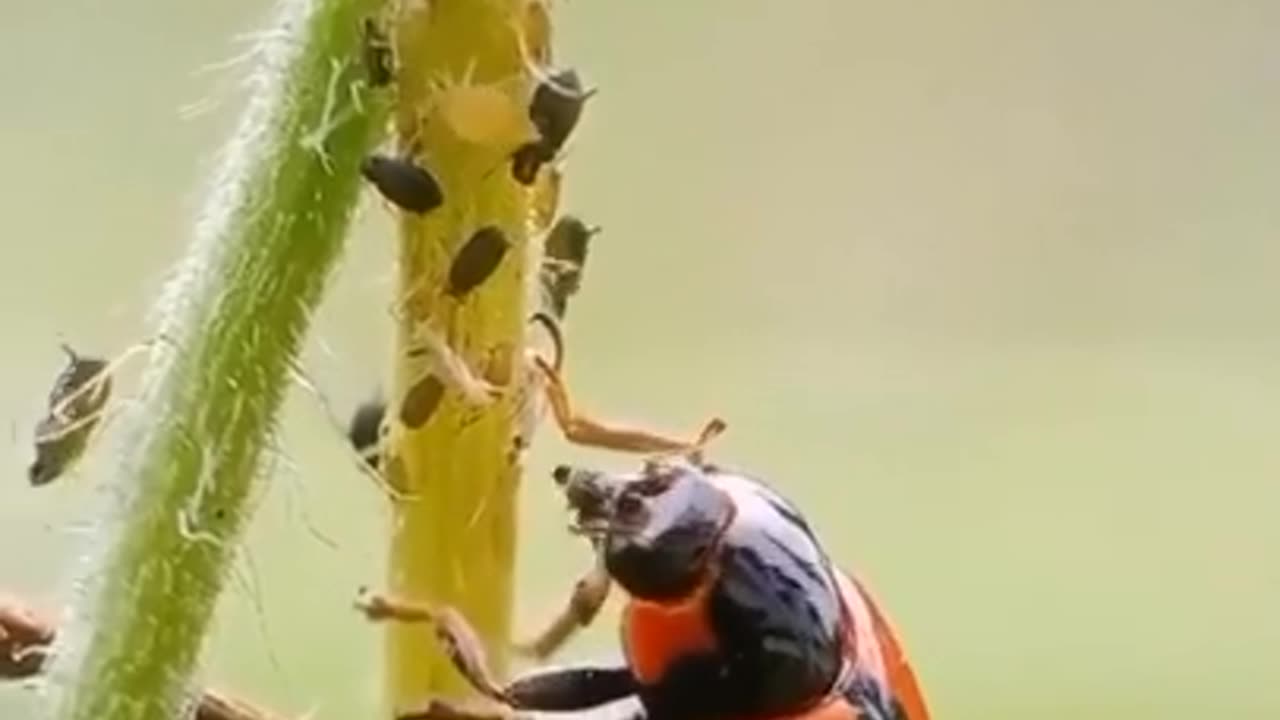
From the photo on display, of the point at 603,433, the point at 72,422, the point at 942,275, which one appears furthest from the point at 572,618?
the point at 942,275

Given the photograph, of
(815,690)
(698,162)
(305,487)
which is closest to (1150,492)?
(698,162)

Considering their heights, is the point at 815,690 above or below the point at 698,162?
below

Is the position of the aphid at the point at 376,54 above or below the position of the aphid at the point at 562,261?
above

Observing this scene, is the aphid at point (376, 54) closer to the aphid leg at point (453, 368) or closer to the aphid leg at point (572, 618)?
the aphid leg at point (453, 368)

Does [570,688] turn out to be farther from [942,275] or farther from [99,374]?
[942,275]

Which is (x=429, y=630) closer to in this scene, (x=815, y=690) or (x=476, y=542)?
(x=476, y=542)

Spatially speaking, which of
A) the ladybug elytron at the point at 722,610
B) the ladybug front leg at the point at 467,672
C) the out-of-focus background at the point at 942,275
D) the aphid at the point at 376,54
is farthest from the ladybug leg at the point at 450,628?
the out-of-focus background at the point at 942,275
